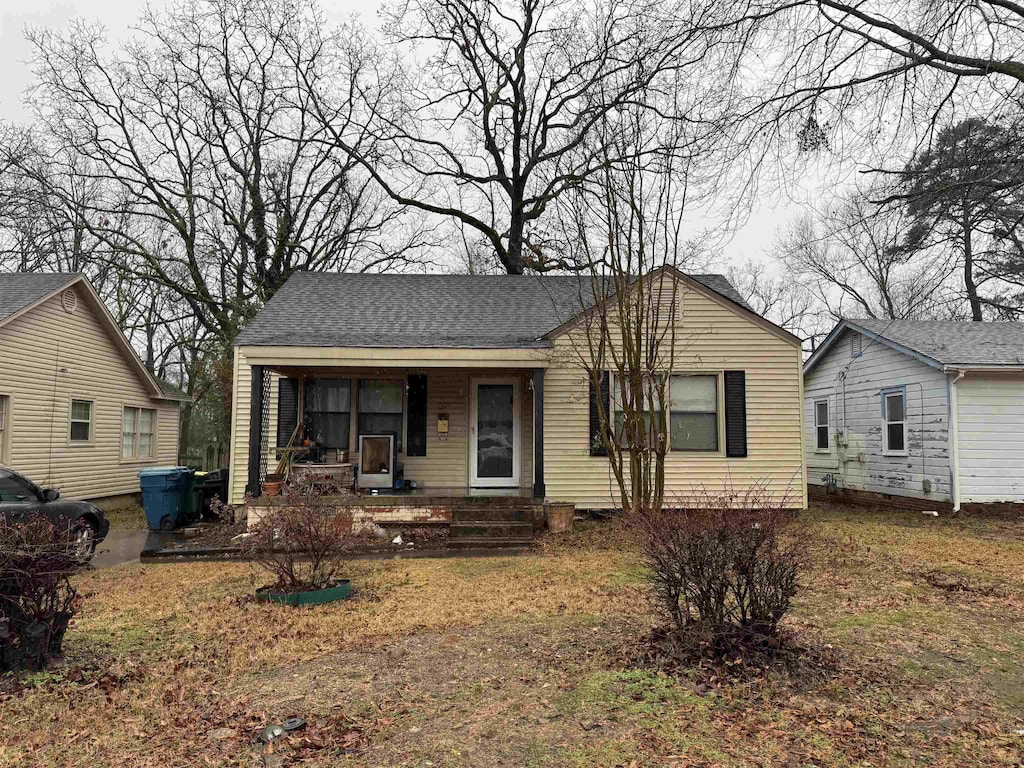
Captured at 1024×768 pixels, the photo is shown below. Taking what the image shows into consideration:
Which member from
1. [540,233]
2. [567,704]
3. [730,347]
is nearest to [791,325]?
[540,233]

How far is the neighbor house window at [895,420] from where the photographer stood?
45.2 feet

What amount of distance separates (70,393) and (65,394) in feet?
0.57

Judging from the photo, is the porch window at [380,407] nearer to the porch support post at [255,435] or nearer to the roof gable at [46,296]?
the porch support post at [255,435]

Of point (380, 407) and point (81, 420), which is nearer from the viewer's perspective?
point (380, 407)

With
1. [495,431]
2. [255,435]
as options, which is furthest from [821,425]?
[255,435]

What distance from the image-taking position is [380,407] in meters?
11.8

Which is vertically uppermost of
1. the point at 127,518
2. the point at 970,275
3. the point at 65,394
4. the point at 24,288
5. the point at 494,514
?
the point at 970,275

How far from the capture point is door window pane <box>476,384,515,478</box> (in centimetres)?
1180

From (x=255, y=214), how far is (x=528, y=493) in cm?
1621

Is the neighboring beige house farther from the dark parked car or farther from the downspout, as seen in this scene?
the downspout

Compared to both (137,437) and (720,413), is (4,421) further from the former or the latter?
(720,413)

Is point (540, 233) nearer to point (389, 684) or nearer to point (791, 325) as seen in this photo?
point (791, 325)

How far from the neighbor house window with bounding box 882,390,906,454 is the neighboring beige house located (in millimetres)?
17214

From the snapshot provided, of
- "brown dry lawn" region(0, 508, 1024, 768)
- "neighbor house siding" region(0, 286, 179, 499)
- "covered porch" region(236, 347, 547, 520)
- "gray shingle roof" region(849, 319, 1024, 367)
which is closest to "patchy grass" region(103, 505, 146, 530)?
"neighbor house siding" region(0, 286, 179, 499)
